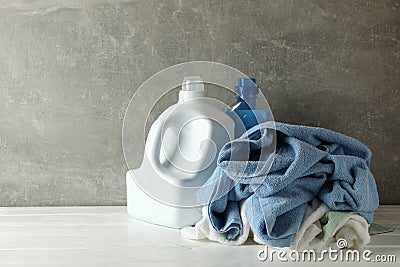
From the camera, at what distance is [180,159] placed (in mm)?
1223

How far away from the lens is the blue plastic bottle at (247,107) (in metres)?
1.25

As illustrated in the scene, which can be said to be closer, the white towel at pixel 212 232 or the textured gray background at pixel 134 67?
the white towel at pixel 212 232

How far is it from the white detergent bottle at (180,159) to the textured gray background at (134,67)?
16 centimetres

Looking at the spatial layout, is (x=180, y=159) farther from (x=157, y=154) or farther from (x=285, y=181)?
(x=285, y=181)

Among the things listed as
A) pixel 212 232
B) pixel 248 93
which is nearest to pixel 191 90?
pixel 248 93

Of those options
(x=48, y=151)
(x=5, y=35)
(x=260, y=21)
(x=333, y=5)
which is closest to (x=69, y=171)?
(x=48, y=151)

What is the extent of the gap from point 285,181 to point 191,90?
0.33 meters

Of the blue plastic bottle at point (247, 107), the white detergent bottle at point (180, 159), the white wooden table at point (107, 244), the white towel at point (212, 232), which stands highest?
the blue plastic bottle at point (247, 107)

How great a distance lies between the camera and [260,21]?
54.7 inches

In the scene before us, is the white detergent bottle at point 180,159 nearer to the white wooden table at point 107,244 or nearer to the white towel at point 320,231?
the white wooden table at point 107,244

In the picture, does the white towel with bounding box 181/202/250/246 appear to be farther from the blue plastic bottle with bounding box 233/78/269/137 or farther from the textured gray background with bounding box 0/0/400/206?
the textured gray background with bounding box 0/0/400/206

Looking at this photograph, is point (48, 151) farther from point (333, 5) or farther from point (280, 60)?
point (333, 5)

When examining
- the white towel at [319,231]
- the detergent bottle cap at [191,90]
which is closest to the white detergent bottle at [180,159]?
the detergent bottle cap at [191,90]

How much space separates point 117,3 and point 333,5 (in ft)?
1.56
